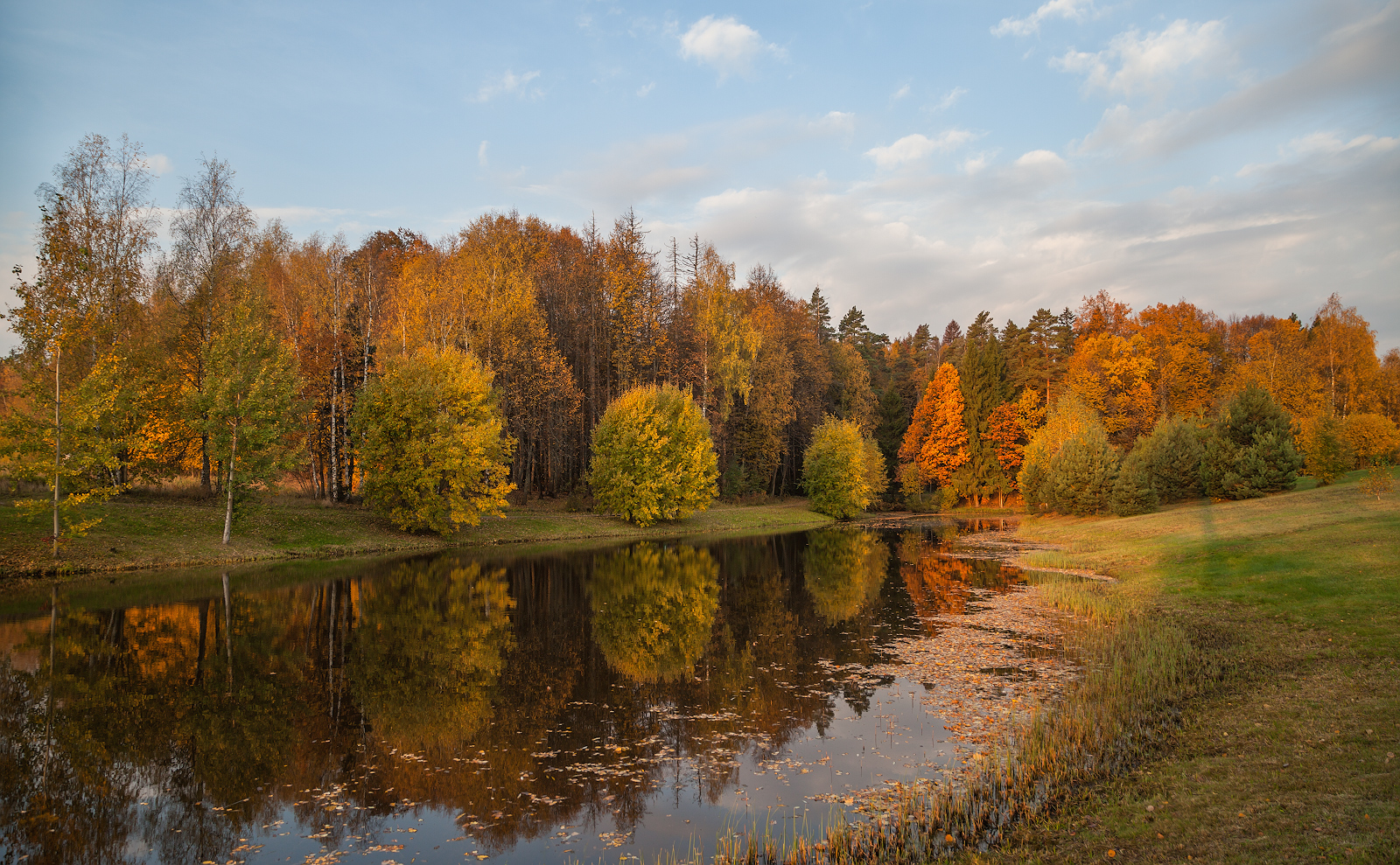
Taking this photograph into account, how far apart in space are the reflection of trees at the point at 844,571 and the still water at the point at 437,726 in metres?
0.94

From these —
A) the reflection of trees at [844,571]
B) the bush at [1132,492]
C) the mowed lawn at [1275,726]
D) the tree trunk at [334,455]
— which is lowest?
the reflection of trees at [844,571]

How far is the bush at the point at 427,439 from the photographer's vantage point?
36062mm

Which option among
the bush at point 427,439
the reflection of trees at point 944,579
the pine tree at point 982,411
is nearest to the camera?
the reflection of trees at point 944,579

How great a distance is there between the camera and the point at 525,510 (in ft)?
148

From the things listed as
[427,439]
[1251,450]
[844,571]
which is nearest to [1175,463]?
[1251,450]

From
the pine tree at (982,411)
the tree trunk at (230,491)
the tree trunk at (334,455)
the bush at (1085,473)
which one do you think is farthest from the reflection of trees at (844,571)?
the tree trunk at (334,455)

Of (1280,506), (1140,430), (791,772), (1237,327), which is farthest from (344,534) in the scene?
(1237,327)

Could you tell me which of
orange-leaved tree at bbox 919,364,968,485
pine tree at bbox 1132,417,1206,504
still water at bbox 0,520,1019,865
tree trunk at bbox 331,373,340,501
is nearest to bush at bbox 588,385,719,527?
tree trunk at bbox 331,373,340,501

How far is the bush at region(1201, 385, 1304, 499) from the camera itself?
1425 inches

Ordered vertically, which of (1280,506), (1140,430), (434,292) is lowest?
(1280,506)

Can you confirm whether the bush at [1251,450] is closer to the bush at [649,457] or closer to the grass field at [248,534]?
the bush at [649,457]

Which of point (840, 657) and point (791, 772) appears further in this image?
point (840, 657)

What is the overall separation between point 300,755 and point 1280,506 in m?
36.9

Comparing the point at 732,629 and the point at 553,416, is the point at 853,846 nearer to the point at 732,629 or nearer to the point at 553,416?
the point at 732,629
